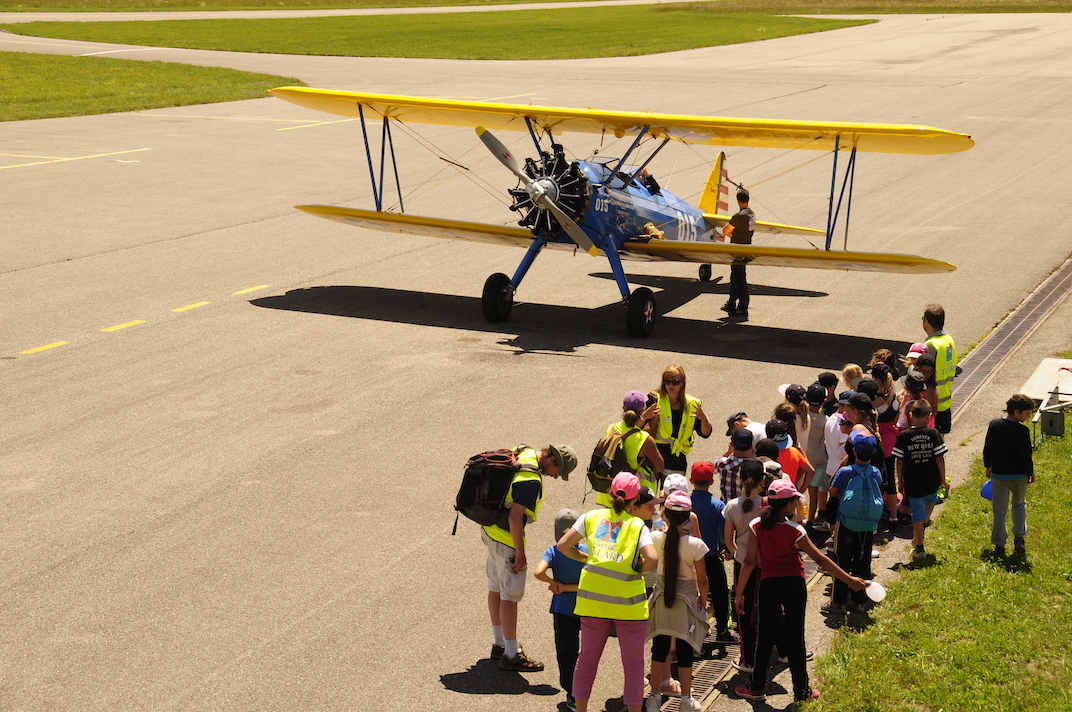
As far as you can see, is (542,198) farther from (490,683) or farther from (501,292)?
(490,683)

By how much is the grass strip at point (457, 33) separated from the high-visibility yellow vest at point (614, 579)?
168 ft

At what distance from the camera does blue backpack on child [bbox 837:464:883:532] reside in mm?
8297

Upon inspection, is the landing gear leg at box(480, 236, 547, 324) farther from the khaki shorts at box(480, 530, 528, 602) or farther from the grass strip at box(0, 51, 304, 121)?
the grass strip at box(0, 51, 304, 121)

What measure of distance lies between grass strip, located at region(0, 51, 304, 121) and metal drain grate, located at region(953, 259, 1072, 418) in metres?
30.5

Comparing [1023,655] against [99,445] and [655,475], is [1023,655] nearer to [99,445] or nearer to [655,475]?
[655,475]

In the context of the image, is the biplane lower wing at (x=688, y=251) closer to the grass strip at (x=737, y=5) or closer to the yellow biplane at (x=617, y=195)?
the yellow biplane at (x=617, y=195)

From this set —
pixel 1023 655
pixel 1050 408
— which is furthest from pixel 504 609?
pixel 1050 408

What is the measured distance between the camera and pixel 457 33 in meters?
66.2

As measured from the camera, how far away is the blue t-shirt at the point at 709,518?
7734 millimetres

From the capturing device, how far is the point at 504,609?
299 inches

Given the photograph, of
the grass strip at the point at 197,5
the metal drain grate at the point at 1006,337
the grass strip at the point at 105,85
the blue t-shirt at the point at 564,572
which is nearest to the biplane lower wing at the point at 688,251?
the metal drain grate at the point at 1006,337

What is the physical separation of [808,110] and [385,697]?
35.0m

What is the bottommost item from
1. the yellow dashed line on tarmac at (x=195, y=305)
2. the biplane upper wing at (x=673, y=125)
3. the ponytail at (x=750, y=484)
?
the yellow dashed line on tarmac at (x=195, y=305)

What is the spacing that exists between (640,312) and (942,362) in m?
5.43
